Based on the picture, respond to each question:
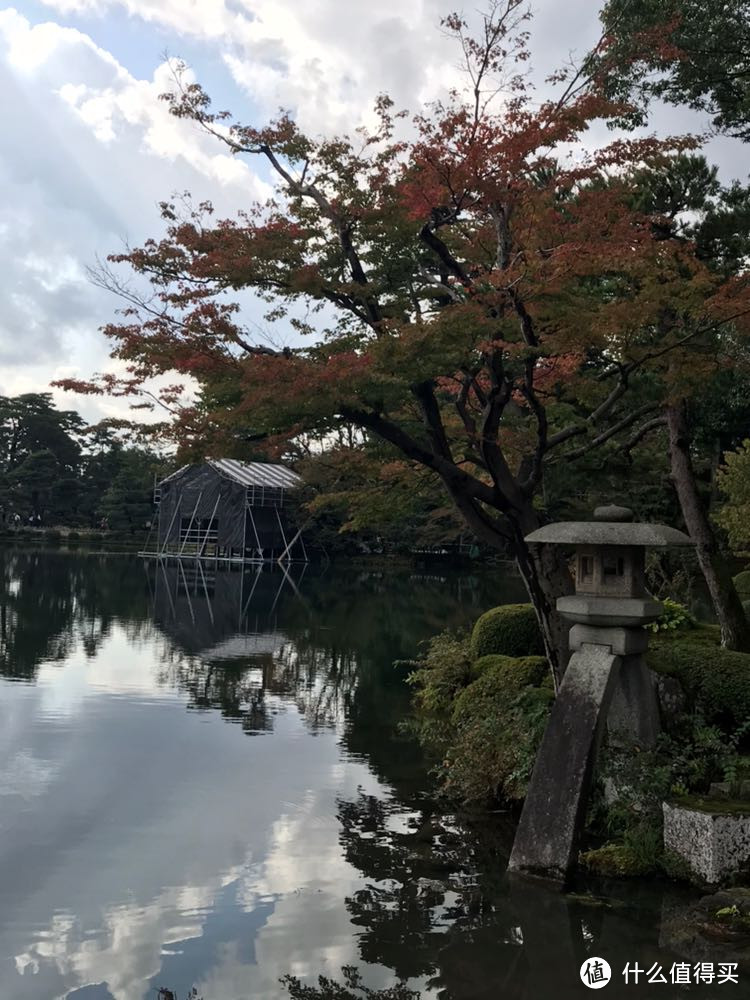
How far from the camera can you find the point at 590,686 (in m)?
6.32

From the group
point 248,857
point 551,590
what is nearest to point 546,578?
point 551,590

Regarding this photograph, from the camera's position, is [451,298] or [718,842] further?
[451,298]

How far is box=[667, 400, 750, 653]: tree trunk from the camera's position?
30.5 ft

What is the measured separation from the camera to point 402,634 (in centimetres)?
1916

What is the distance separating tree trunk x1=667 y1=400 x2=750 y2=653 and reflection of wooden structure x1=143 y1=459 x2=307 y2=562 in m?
33.2

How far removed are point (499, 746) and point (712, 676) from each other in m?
2.06

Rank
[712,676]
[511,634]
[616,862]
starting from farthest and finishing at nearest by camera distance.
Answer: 1. [511,634]
2. [712,676]
3. [616,862]

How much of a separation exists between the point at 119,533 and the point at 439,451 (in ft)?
161

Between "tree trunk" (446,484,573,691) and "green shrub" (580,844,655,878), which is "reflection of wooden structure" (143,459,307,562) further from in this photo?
"green shrub" (580,844,655,878)

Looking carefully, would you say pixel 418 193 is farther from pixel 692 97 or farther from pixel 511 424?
pixel 692 97

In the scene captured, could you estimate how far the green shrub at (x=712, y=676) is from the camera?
7266 mm

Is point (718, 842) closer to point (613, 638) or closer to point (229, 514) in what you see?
point (613, 638)

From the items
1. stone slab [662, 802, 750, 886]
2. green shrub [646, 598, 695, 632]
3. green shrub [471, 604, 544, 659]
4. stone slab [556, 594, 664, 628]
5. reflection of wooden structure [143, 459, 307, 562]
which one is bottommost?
stone slab [662, 802, 750, 886]

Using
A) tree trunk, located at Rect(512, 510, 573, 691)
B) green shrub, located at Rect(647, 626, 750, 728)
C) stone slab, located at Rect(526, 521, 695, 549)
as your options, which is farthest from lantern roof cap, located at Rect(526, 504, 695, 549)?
green shrub, located at Rect(647, 626, 750, 728)
